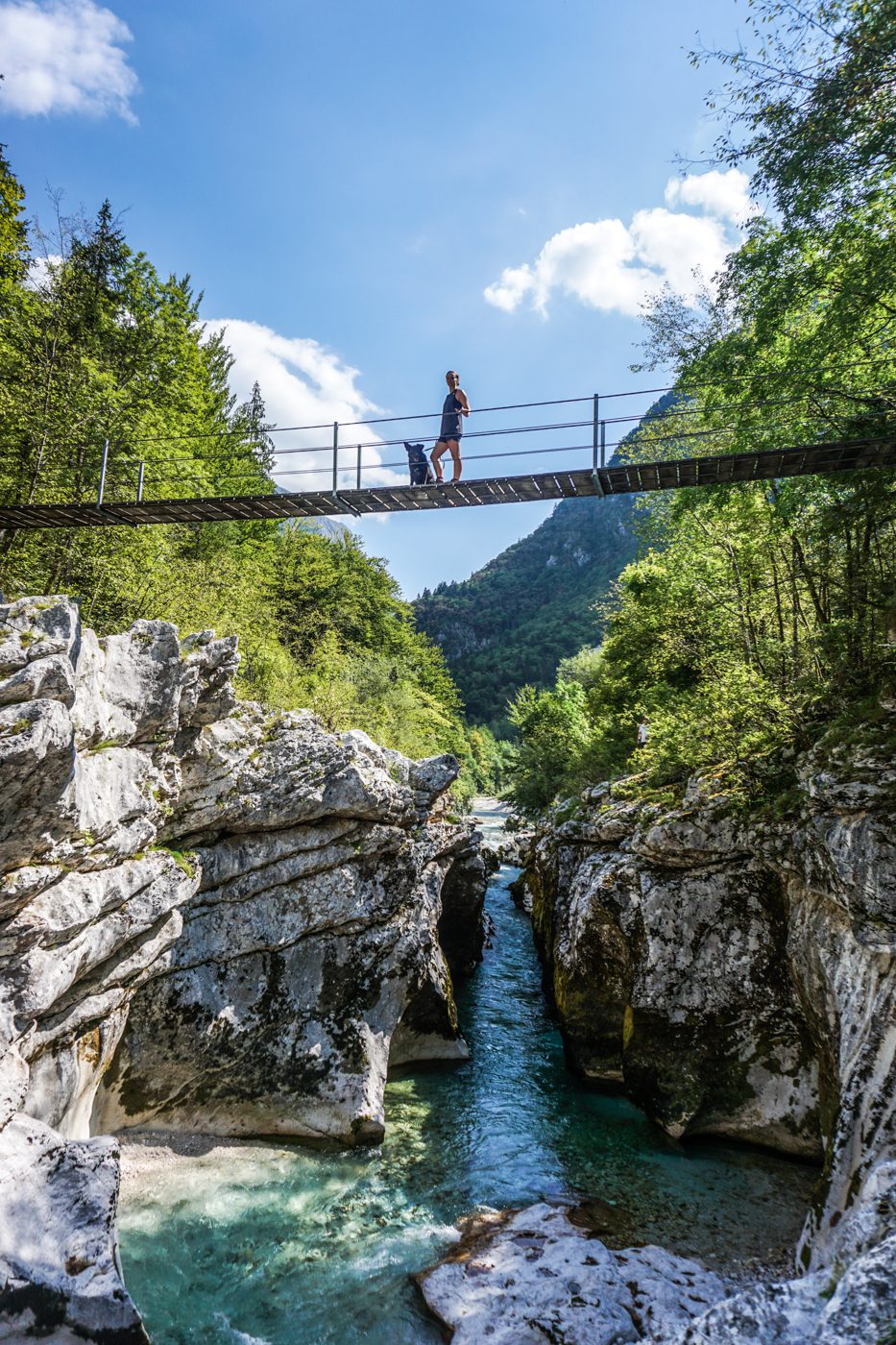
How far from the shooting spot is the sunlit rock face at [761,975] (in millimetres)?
7594

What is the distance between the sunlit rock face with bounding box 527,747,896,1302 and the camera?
7.59 metres

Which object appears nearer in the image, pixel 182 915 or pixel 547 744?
pixel 182 915

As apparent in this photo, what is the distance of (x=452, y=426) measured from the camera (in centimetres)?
1261

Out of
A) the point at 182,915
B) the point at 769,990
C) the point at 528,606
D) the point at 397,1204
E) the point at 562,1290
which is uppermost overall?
the point at 528,606

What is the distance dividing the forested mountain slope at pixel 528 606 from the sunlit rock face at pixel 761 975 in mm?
78456

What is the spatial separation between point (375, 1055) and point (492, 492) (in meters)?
9.81

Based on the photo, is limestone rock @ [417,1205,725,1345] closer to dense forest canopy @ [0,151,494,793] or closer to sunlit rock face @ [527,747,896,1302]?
sunlit rock face @ [527,747,896,1302]

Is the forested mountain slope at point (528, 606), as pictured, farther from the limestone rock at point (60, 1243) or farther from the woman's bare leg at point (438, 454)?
the limestone rock at point (60, 1243)

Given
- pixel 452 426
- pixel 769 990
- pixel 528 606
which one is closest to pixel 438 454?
pixel 452 426

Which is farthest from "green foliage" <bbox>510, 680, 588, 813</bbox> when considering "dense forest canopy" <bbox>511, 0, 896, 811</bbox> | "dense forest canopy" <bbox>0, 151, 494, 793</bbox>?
"dense forest canopy" <bbox>511, 0, 896, 811</bbox>

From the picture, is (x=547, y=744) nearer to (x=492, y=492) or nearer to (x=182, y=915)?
(x=492, y=492)

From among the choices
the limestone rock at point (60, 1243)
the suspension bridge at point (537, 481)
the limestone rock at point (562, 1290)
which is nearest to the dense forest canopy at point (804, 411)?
the suspension bridge at point (537, 481)

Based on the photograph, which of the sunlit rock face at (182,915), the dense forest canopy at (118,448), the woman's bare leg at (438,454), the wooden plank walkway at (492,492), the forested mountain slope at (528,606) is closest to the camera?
the sunlit rock face at (182,915)

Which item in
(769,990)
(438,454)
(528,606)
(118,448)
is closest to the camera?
(769,990)
